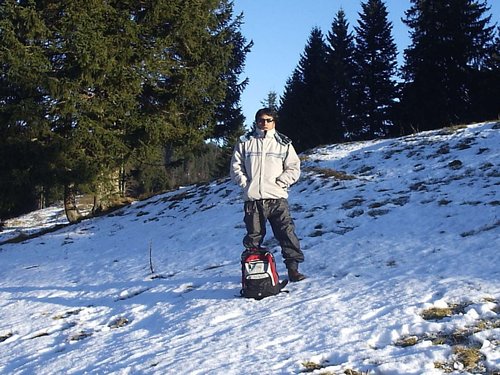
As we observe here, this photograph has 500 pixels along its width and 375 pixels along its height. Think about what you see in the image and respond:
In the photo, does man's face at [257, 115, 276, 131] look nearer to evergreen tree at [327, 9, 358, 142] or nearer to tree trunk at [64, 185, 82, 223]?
tree trunk at [64, 185, 82, 223]

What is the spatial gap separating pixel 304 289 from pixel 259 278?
0.56 m

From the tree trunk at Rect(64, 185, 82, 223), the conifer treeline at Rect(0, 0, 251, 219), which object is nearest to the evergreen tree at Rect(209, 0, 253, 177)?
the conifer treeline at Rect(0, 0, 251, 219)

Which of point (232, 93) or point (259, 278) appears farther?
point (232, 93)

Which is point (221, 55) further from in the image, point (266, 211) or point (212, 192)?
point (266, 211)

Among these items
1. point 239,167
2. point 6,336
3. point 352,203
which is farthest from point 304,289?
point 352,203

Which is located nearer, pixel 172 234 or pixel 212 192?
pixel 172 234

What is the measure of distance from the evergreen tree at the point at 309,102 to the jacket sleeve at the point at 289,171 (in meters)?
28.5

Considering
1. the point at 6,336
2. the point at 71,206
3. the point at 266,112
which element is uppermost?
the point at 266,112

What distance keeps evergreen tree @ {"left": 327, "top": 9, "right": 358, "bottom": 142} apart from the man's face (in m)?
28.5

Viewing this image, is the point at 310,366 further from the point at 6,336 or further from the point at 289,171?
the point at 6,336

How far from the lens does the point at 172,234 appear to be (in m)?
10.2

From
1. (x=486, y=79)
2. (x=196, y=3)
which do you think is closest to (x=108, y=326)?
(x=196, y=3)

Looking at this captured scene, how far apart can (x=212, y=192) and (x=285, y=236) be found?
318 inches

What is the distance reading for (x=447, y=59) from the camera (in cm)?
2791
